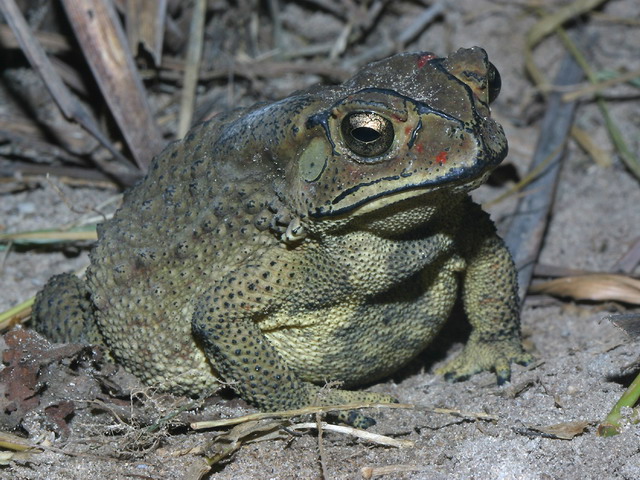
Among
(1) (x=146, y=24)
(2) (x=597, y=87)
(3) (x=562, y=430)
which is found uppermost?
(1) (x=146, y=24)

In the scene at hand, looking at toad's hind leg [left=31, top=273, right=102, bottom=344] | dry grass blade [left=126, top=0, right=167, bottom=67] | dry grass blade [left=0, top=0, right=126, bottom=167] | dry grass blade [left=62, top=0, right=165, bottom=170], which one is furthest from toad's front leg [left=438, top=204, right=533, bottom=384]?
dry grass blade [left=126, top=0, right=167, bottom=67]

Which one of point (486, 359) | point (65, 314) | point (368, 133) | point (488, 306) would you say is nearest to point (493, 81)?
point (368, 133)

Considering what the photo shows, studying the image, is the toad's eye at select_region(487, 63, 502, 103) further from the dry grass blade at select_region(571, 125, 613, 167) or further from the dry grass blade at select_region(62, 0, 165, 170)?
the dry grass blade at select_region(571, 125, 613, 167)

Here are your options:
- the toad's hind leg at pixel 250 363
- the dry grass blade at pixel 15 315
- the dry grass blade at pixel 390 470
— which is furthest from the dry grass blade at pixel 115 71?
the dry grass blade at pixel 390 470

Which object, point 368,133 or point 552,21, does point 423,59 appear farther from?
point 552,21

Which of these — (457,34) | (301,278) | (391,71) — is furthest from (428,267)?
(457,34)

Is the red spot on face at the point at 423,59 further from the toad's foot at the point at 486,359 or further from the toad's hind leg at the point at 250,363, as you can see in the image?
the toad's foot at the point at 486,359
